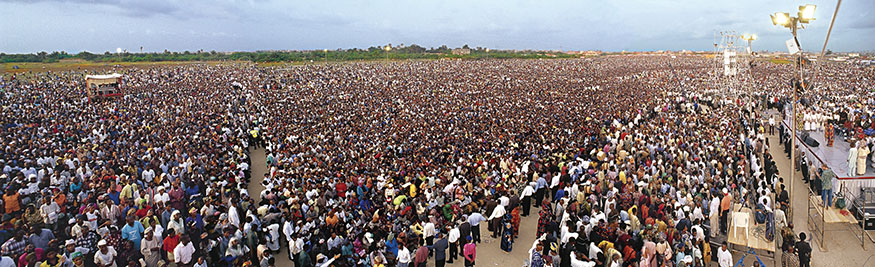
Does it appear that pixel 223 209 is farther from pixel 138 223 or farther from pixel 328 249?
pixel 328 249

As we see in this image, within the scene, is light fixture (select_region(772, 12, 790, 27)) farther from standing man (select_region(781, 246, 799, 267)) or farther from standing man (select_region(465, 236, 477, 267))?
standing man (select_region(465, 236, 477, 267))

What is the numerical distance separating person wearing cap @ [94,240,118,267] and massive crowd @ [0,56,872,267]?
0.02 meters

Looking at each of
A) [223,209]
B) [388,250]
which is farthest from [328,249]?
[223,209]

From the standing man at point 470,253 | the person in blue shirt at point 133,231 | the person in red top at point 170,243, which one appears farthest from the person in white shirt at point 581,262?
the person in blue shirt at point 133,231

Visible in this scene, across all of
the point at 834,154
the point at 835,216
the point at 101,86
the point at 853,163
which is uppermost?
the point at 101,86

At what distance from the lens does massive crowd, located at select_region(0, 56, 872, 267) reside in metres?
6.89

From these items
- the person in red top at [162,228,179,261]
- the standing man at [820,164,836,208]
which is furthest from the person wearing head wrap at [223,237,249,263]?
the standing man at [820,164,836,208]

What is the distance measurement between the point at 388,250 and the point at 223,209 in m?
3.65

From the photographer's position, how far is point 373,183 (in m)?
10.3

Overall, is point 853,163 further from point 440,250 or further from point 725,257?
point 440,250

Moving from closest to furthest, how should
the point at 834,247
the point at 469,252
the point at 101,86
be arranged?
the point at 469,252 → the point at 834,247 → the point at 101,86

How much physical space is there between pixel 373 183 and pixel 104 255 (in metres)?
5.24

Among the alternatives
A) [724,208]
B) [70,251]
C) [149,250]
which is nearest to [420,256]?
[149,250]

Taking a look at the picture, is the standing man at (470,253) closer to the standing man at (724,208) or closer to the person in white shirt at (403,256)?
the person in white shirt at (403,256)
